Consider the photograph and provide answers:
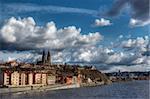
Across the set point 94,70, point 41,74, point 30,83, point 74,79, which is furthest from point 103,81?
point 30,83

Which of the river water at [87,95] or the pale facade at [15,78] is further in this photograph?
the pale facade at [15,78]

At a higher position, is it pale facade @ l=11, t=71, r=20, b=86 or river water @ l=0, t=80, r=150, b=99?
pale facade @ l=11, t=71, r=20, b=86

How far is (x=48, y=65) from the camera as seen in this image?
10062 centimetres

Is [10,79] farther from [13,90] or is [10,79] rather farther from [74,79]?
[74,79]

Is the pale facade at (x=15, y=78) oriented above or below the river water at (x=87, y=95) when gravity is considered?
above

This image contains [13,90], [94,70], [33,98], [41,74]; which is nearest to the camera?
[33,98]

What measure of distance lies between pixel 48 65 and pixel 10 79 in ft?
152

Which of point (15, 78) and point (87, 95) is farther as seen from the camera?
point (15, 78)

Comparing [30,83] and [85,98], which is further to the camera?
[30,83]

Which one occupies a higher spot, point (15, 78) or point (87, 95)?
point (15, 78)

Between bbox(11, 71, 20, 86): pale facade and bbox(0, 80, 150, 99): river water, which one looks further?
bbox(11, 71, 20, 86): pale facade

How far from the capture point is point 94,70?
4870 inches

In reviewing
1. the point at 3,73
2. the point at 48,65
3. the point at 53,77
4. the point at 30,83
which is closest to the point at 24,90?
the point at 3,73

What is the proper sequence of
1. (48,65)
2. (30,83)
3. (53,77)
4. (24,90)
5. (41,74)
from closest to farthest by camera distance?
(24,90) < (30,83) < (41,74) < (53,77) < (48,65)
